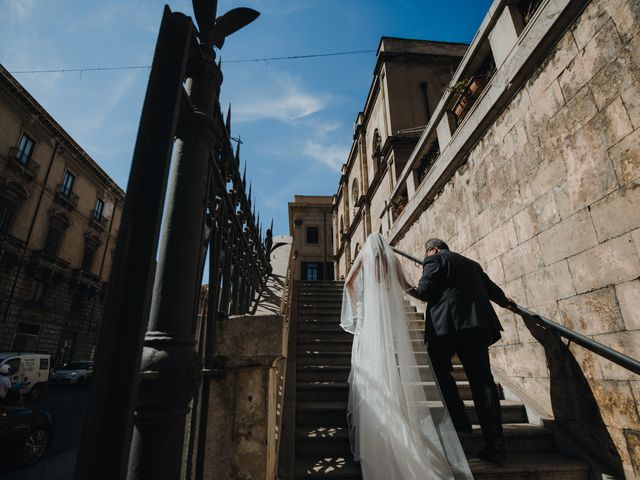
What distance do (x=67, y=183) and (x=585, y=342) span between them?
29.6 m

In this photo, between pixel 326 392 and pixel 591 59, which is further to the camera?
pixel 326 392

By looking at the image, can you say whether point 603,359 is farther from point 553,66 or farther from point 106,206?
point 106,206

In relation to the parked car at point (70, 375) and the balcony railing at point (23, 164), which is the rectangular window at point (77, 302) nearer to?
the parked car at point (70, 375)

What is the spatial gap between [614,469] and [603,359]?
0.84 metres

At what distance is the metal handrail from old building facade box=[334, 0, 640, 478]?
0.14 metres

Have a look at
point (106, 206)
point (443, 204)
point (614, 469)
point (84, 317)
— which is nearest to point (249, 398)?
point (614, 469)

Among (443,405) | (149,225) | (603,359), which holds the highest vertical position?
(149,225)

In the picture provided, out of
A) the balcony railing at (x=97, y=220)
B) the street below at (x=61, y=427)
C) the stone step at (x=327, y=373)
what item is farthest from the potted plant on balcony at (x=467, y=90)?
the balcony railing at (x=97, y=220)

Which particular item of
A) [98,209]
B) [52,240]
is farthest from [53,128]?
[52,240]

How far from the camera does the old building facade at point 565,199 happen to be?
2.66 meters

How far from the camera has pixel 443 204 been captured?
6.10 meters

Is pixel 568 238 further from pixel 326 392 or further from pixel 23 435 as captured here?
pixel 23 435

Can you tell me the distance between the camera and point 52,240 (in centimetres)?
2198

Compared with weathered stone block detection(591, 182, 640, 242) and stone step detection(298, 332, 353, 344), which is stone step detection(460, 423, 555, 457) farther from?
stone step detection(298, 332, 353, 344)
